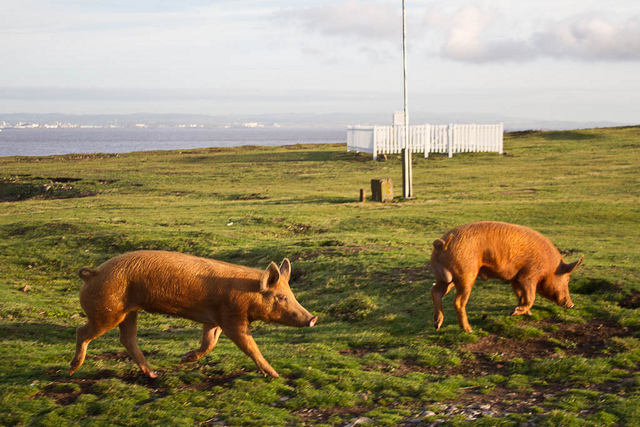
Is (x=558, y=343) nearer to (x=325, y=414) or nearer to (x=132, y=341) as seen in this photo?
(x=325, y=414)

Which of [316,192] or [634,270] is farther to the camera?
[316,192]

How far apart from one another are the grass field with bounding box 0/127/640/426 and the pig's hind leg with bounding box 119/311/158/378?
0.14 metres

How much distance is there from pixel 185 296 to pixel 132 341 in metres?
0.90

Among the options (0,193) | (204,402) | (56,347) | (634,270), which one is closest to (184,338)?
(56,347)

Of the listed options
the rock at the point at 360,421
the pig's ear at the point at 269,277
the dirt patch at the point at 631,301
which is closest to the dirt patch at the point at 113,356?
the pig's ear at the point at 269,277

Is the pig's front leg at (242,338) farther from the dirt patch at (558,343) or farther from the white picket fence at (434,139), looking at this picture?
the white picket fence at (434,139)

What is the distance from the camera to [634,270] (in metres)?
11.7

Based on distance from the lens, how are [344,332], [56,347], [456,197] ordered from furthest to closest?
[456,197] → [344,332] → [56,347]

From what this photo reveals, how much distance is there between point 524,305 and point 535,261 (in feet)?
2.12

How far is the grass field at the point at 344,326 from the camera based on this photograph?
6.55m

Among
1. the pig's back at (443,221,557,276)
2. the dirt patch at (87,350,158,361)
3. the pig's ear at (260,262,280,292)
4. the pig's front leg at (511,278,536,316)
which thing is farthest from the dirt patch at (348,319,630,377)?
the dirt patch at (87,350,158,361)

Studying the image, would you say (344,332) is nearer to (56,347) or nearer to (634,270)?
(56,347)

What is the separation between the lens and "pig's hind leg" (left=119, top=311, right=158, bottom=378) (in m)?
7.23

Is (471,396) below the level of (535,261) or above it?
below
